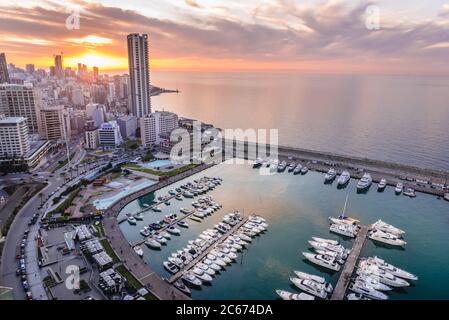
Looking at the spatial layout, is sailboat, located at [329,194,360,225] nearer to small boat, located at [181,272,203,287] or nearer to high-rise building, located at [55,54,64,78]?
small boat, located at [181,272,203,287]

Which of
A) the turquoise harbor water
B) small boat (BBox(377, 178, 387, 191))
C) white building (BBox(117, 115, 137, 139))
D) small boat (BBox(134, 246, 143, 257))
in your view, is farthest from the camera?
white building (BBox(117, 115, 137, 139))

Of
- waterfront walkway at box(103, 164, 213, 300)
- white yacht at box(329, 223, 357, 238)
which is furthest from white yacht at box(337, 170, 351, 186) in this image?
waterfront walkway at box(103, 164, 213, 300)

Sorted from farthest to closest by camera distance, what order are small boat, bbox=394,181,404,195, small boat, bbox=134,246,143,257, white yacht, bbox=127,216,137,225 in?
small boat, bbox=394,181,404,195 → white yacht, bbox=127,216,137,225 → small boat, bbox=134,246,143,257

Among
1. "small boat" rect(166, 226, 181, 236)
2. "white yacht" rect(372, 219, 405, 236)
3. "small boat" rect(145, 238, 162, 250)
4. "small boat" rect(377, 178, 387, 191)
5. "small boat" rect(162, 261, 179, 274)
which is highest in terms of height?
"small boat" rect(377, 178, 387, 191)

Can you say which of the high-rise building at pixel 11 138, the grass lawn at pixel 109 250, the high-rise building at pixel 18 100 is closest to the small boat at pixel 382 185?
the grass lawn at pixel 109 250

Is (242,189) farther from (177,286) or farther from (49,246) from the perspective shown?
(49,246)

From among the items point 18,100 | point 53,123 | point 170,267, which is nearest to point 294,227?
point 170,267
